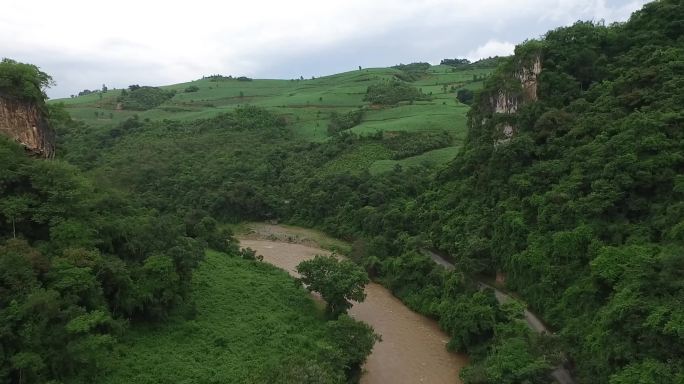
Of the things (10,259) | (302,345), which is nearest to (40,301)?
(10,259)

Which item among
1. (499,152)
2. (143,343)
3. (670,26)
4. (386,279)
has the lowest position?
(386,279)

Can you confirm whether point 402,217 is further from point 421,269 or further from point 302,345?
point 302,345

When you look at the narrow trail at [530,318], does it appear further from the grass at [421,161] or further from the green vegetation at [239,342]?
the grass at [421,161]

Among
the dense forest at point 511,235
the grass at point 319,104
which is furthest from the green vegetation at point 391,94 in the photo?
the dense forest at point 511,235

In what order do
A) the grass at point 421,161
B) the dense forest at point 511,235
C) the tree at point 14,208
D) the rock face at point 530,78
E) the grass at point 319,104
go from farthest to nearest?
the grass at point 319,104 < the grass at point 421,161 < the rock face at point 530,78 < the tree at point 14,208 < the dense forest at point 511,235

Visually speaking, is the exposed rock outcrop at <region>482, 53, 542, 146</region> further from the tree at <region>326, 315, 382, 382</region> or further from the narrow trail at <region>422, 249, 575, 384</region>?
the tree at <region>326, 315, 382, 382</region>

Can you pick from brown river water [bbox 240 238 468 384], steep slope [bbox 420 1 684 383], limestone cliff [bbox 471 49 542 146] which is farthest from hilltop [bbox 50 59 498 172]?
brown river water [bbox 240 238 468 384]

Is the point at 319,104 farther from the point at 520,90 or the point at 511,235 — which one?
the point at 511,235
